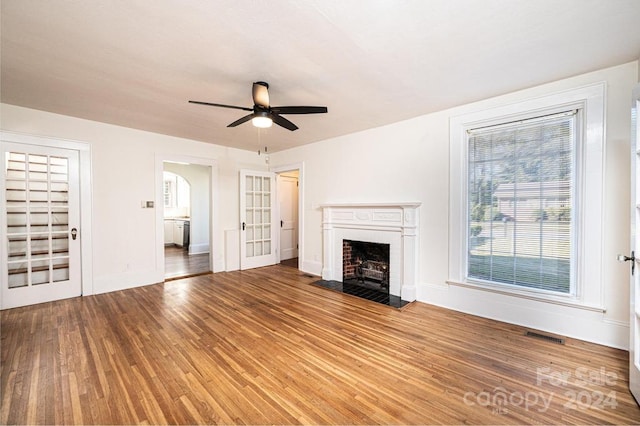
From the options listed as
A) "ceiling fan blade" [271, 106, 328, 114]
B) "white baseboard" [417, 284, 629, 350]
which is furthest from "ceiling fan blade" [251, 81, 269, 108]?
"white baseboard" [417, 284, 629, 350]

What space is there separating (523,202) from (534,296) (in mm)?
1056

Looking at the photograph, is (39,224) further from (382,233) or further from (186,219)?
(382,233)

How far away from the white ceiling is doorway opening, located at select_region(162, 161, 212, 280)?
12.1 feet

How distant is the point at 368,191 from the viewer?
14.5ft

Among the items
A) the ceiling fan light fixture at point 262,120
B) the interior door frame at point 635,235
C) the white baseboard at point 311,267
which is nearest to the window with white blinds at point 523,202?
the interior door frame at point 635,235

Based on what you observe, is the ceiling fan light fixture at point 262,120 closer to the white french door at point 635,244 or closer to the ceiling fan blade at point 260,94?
the ceiling fan blade at point 260,94

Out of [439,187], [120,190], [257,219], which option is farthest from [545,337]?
[120,190]

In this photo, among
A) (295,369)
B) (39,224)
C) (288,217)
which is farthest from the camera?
(288,217)

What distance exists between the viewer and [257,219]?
6.06 metres

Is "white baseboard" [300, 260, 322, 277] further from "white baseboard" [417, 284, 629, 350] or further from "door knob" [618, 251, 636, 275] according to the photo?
"door knob" [618, 251, 636, 275]

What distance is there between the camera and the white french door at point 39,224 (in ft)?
11.5

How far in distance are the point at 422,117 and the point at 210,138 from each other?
377 cm

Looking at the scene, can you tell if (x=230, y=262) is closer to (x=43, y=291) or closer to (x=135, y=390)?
(x=43, y=291)

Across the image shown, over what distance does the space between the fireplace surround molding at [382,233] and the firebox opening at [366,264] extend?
13cm
